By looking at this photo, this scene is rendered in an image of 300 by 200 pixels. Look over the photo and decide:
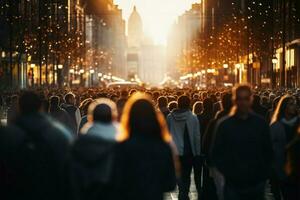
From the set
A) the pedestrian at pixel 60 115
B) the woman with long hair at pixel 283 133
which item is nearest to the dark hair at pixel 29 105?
the woman with long hair at pixel 283 133

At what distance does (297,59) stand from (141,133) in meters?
81.7

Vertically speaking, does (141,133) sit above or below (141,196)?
above

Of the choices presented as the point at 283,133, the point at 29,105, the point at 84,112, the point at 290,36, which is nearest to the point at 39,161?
the point at 29,105

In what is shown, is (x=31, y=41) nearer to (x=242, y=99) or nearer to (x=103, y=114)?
(x=242, y=99)

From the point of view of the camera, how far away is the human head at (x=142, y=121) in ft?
28.9

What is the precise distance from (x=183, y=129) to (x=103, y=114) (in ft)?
20.4

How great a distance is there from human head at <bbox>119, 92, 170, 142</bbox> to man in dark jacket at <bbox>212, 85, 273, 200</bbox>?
1.81 metres

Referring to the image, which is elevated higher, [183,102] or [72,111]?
[183,102]

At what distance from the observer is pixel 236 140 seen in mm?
10562

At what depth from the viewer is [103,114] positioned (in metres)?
9.34

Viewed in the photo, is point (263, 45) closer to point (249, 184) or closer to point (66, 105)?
point (66, 105)

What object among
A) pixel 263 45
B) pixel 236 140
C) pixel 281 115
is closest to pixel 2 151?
pixel 236 140

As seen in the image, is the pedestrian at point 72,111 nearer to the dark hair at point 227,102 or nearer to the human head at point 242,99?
the dark hair at point 227,102

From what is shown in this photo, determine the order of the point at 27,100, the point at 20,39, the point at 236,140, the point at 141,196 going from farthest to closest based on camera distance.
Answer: the point at 20,39, the point at 236,140, the point at 27,100, the point at 141,196
